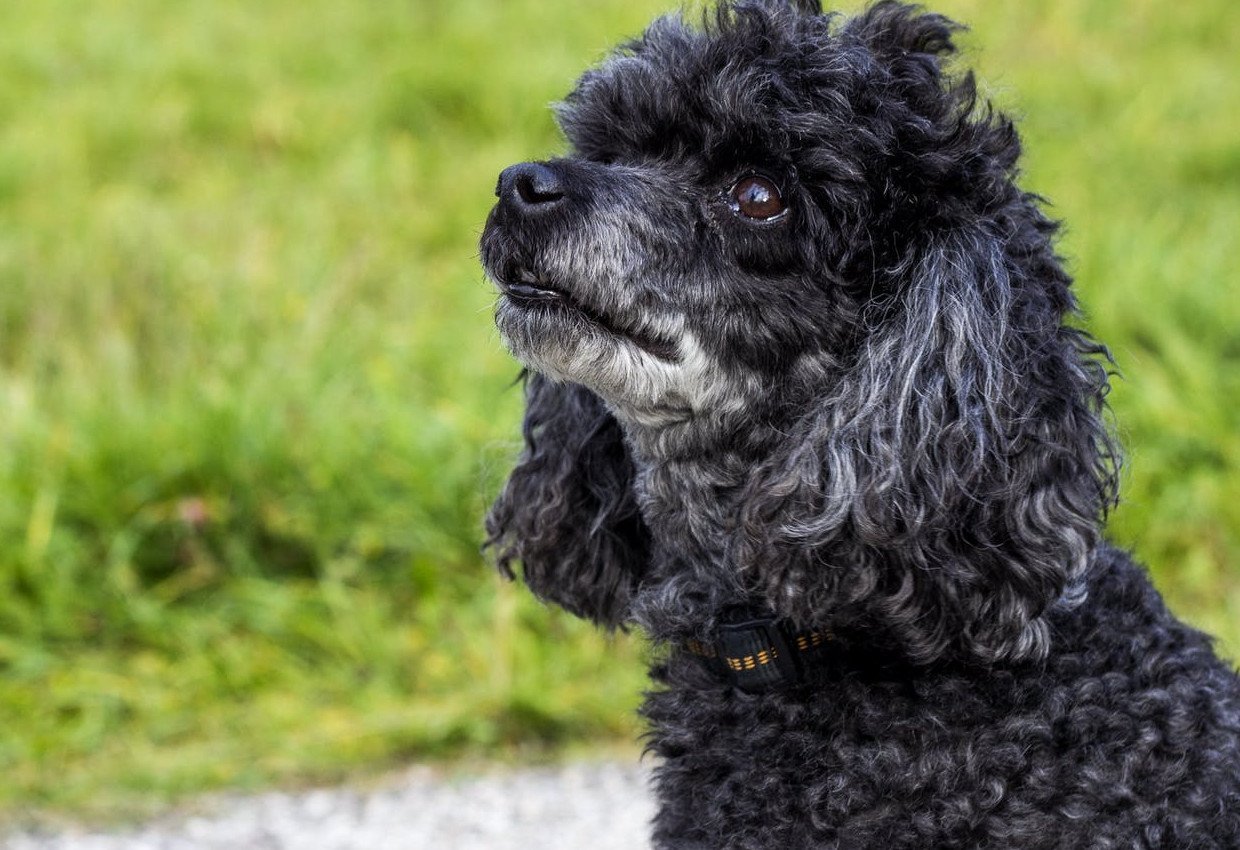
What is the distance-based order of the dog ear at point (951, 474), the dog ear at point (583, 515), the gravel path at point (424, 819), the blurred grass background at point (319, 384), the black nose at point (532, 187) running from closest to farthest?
→ the dog ear at point (951, 474) < the black nose at point (532, 187) < the dog ear at point (583, 515) < the gravel path at point (424, 819) < the blurred grass background at point (319, 384)

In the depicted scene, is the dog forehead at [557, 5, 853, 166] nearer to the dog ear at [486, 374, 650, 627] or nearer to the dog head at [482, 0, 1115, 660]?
the dog head at [482, 0, 1115, 660]

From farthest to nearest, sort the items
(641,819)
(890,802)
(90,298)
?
1. (90,298)
2. (641,819)
3. (890,802)

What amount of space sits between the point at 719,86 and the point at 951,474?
2.15ft

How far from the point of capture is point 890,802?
6.35ft

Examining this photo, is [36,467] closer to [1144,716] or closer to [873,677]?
[873,677]

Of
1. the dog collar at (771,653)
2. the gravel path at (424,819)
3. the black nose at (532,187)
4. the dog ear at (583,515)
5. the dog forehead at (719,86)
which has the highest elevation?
the dog forehead at (719,86)

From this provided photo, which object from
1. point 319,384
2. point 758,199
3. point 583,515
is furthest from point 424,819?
point 758,199

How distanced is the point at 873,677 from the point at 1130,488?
7.20 feet

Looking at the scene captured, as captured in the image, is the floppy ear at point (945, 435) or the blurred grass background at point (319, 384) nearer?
the floppy ear at point (945, 435)

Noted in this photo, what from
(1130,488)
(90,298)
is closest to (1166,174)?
(1130,488)

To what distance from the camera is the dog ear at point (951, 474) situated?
74.7 inches

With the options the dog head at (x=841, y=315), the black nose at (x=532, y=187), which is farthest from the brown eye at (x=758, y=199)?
the black nose at (x=532, y=187)

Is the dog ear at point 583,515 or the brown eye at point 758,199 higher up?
the brown eye at point 758,199

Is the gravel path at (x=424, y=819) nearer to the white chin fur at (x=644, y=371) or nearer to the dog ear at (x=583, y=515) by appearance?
the dog ear at (x=583, y=515)
